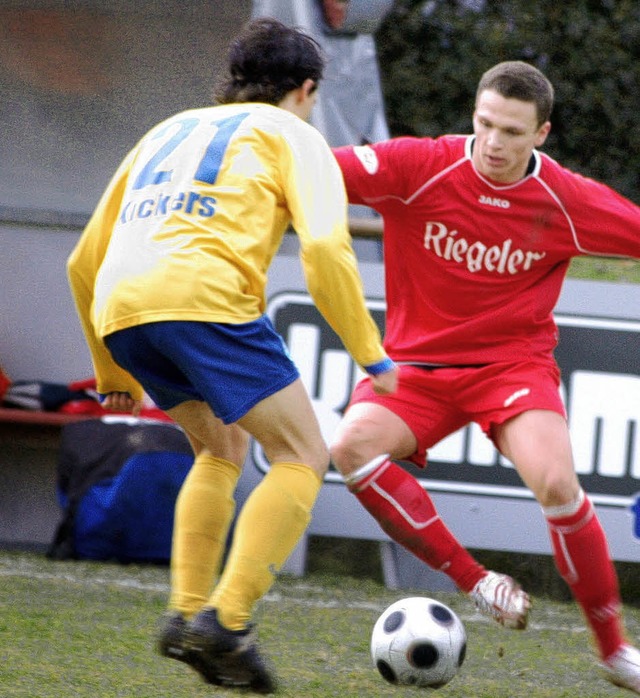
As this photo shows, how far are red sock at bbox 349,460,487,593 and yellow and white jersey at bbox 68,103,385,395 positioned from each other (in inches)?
36.5

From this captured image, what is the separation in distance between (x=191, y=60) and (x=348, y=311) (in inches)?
166

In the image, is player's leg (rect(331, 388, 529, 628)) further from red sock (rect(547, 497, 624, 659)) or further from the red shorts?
red sock (rect(547, 497, 624, 659))

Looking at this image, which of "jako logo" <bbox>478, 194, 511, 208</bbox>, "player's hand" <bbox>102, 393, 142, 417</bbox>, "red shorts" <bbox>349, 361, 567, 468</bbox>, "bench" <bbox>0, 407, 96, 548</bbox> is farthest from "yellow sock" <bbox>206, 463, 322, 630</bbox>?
"bench" <bbox>0, 407, 96, 548</bbox>

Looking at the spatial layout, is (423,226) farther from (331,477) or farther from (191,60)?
(191,60)

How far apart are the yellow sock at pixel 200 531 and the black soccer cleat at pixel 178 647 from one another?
114 millimetres

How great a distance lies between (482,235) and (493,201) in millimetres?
112

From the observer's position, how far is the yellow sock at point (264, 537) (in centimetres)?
325

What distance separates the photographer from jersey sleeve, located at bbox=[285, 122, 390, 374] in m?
3.16

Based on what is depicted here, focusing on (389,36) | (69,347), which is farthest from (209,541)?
(389,36)

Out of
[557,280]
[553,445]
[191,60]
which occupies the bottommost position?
[553,445]

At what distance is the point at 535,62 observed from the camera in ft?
35.8

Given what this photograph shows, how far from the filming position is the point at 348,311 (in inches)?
127

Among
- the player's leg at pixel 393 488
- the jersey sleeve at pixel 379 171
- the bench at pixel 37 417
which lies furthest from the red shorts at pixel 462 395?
the bench at pixel 37 417

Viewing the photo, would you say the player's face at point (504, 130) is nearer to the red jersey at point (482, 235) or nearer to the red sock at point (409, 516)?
the red jersey at point (482, 235)
